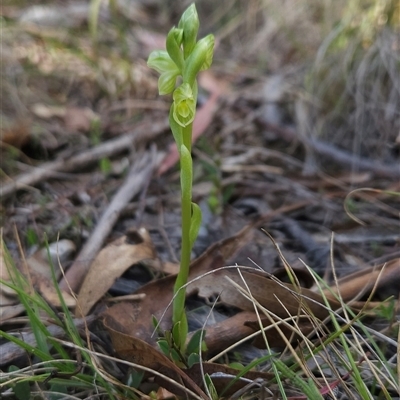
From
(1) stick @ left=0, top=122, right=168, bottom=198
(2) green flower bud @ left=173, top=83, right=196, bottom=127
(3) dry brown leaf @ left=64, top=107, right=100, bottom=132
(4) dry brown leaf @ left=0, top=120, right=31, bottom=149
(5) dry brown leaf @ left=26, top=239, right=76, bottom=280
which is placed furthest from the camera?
(3) dry brown leaf @ left=64, top=107, right=100, bottom=132

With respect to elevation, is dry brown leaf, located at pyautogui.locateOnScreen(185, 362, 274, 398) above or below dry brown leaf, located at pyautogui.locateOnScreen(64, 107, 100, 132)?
below

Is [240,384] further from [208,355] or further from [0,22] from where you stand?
[0,22]

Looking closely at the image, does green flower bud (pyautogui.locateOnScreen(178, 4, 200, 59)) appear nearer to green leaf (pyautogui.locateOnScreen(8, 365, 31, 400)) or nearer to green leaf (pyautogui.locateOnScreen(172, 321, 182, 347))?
green leaf (pyautogui.locateOnScreen(172, 321, 182, 347))

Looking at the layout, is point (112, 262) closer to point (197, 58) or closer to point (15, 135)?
point (197, 58)

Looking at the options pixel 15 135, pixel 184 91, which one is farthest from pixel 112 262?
pixel 15 135

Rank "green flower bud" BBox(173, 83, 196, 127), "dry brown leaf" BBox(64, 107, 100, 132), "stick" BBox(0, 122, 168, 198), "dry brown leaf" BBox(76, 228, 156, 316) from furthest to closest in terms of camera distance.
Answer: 1. "dry brown leaf" BBox(64, 107, 100, 132)
2. "stick" BBox(0, 122, 168, 198)
3. "dry brown leaf" BBox(76, 228, 156, 316)
4. "green flower bud" BBox(173, 83, 196, 127)

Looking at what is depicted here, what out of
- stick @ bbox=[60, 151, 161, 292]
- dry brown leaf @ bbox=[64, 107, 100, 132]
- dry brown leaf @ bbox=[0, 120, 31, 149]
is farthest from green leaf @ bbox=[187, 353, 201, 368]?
dry brown leaf @ bbox=[64, 107, 100, 132]

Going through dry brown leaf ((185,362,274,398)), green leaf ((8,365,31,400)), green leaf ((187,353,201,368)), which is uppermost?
green leaf ((8,365,31,400))

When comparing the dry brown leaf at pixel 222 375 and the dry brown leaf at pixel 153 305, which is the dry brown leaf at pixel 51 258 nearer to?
the dry brown leaf at pixel 153 305

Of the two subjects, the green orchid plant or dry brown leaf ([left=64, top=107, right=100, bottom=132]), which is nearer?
the green orchid plant
